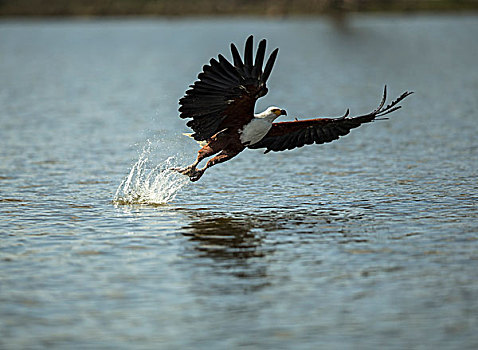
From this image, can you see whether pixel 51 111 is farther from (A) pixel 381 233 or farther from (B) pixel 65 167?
(A) pixel 381 233

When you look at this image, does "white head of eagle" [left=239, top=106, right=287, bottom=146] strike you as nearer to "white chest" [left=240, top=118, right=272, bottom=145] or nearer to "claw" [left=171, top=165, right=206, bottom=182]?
"white chest" [left=240, top=118, right=272, bottom=145]

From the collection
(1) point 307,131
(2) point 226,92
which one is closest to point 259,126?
(2) point 226,92

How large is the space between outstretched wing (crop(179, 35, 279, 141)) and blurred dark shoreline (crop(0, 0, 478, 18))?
264ft

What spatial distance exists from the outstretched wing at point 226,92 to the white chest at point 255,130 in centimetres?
9

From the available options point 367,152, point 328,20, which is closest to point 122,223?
point 367,152

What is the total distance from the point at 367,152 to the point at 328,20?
68596mm

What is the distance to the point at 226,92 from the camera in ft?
32.5

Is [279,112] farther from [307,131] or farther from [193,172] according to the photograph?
[193,172]

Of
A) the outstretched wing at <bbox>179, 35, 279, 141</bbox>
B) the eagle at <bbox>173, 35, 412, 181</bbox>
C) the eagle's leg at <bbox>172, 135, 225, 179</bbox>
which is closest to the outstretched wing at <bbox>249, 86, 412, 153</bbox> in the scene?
the eagle at <bbox>173, 35, 412, 181</bbox>

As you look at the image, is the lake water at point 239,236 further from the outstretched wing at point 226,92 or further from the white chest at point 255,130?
the outstretched wing at point 226,92

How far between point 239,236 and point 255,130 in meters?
1.50

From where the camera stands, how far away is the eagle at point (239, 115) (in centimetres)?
955

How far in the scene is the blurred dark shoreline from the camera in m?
91.0

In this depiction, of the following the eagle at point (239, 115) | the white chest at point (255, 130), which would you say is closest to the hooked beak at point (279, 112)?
the eagle at point (239, 115)
